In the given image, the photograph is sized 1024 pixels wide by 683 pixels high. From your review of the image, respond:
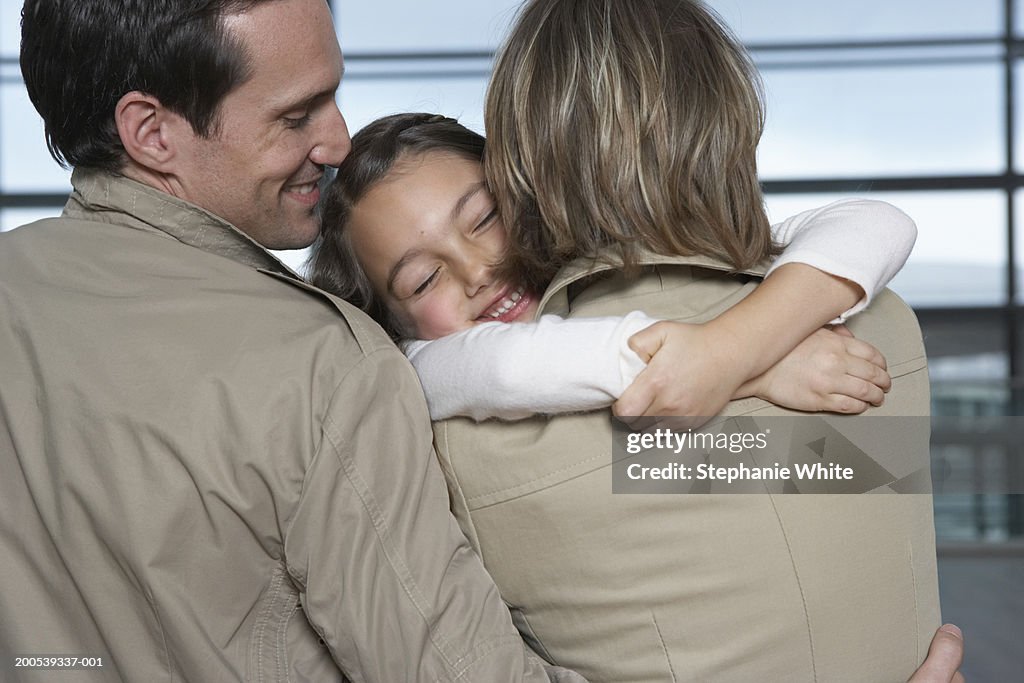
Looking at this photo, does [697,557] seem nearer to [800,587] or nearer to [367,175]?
[800,587]

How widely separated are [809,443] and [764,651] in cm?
24

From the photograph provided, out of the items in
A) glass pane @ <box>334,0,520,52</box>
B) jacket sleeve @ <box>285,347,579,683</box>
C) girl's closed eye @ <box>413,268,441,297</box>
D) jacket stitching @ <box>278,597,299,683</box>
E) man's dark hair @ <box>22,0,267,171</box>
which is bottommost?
glass pane @ <box>334,0,520,52</box>

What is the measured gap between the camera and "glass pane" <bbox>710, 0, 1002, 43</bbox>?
19.7ft

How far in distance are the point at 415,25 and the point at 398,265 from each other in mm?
4835

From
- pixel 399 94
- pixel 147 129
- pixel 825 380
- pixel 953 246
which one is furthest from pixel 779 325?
pixel 953 246

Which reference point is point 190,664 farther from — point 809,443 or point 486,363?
point 809,443

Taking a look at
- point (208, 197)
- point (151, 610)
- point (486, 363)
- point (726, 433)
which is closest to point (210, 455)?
point (151, 610)

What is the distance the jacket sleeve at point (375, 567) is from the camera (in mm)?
1004

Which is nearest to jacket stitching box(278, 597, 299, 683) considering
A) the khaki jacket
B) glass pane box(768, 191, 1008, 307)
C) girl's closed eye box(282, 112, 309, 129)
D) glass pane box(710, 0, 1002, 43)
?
the khaki jacket

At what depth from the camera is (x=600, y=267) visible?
116cm

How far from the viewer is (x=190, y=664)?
1.02 m

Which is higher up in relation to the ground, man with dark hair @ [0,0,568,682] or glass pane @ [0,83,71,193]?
man with dark hair @ [0,0,568,682]

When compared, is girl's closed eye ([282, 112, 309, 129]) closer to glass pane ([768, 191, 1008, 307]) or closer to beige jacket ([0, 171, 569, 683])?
beige jacket ([0, 171, 569, 683])

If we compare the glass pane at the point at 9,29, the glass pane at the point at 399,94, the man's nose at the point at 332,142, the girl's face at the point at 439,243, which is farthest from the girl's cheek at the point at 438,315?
the glass pane at the point at 9,29
